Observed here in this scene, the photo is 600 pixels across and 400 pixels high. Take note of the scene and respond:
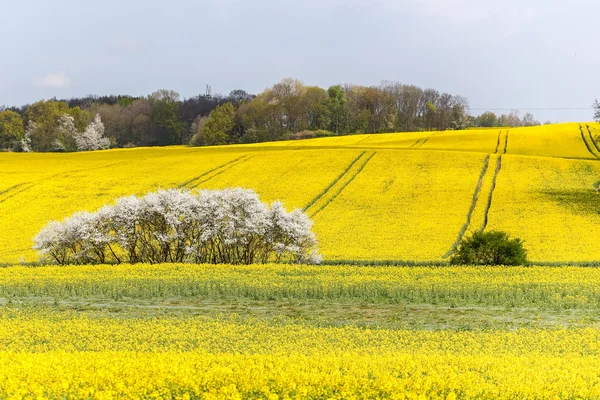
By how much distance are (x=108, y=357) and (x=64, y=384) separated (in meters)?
3.46

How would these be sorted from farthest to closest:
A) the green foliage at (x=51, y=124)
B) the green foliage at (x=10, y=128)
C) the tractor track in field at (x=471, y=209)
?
1. the green foliage at (x=10, y=128)
2. the green foliage at (x=51, y=124)
3. the tractor track in field at (x=471, y=209)

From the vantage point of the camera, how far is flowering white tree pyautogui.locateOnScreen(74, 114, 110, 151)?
121000mm

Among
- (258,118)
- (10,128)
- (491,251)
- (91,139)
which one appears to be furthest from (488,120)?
(491,251)

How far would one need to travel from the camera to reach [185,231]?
36.8m

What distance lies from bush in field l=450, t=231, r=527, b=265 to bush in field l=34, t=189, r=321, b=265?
26.7 feet

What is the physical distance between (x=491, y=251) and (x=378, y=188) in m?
23.7

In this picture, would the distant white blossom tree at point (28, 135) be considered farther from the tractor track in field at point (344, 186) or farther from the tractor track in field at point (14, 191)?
the tractor track in field at point (344, 186)

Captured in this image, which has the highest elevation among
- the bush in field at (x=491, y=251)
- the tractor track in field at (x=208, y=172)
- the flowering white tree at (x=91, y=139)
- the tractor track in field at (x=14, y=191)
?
the flowering white tree at (x=91, y=139)

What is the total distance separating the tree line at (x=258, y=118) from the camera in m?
120

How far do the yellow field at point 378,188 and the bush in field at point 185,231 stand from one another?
303 cm

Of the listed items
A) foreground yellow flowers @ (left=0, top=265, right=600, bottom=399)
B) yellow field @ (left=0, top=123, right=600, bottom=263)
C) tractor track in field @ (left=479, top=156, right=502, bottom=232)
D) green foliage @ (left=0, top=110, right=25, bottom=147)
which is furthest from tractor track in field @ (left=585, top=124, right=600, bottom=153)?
green foliage @ (left=0, top=110, right=25, bottom=147)

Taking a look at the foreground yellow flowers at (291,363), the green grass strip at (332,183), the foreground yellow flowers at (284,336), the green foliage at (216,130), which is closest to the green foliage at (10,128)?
the green foliage at (216,130)

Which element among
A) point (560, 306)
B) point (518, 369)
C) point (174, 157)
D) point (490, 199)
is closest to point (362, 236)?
point (490, 199)

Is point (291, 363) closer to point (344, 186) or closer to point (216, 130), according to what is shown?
point (344, 186)
